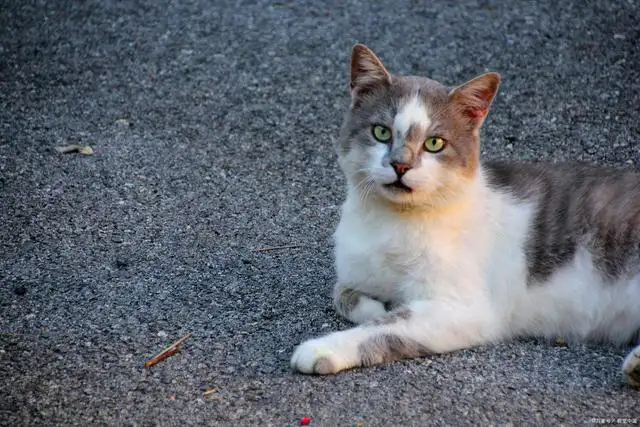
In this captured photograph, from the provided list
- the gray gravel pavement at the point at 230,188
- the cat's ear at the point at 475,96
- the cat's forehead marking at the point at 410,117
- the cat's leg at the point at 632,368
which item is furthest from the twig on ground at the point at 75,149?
the cat's leg at the point at 632,368

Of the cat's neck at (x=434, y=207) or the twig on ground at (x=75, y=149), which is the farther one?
the twig on ground at (x=75, y=149)

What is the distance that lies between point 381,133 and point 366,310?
2.60 feet

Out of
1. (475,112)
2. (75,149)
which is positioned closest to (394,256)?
(475,112)

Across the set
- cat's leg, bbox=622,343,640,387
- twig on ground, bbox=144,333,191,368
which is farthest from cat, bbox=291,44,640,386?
twig on ground, bbox=144,333,191,368

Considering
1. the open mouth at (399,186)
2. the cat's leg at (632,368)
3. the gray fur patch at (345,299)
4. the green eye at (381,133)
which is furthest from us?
the gray fur patch at (345,299)

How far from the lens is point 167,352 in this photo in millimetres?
3666

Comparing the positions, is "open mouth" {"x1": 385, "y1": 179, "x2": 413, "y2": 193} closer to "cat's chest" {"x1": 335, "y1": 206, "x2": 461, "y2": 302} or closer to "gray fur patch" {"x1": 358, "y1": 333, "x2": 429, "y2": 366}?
"cat's chest" {"x1": 335, "y1": 206, "x2": 461, "y2": 302}

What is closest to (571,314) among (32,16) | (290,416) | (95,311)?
(290,416)

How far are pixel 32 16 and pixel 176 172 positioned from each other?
10.2 feet

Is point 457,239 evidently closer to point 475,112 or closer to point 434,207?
point 434,207

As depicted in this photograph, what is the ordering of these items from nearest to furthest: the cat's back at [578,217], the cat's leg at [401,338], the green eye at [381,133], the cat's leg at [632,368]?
the cat's leg at [632,368] < the cat's leg at [401,338] < the green eye at [381,133] < the cat's back at [578,217]

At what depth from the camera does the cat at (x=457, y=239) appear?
3629 mm

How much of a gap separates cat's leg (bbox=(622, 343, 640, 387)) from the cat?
1.38ft

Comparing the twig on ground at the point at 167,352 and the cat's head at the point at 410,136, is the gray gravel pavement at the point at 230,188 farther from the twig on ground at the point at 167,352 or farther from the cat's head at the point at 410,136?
the cat's head at the point at 410,136
